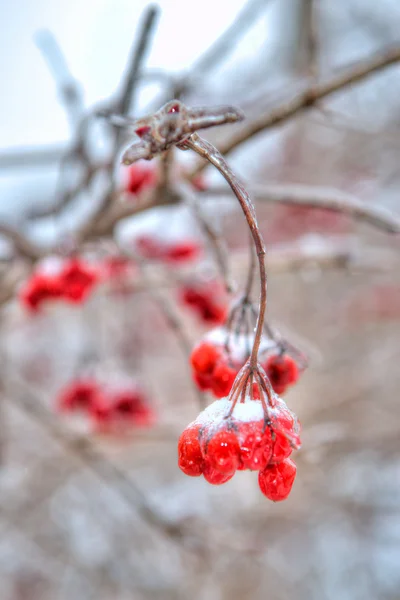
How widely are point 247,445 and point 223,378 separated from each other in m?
0.16

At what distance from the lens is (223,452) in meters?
0.65

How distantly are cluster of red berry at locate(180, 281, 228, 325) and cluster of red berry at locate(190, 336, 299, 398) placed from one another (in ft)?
3.24

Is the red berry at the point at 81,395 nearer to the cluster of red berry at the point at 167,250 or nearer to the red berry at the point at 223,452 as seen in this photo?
the cluster of red berry at the point at 167,250

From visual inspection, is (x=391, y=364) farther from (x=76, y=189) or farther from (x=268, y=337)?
(x=268, y=337)

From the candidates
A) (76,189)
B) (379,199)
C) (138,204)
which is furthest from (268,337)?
(379,199)

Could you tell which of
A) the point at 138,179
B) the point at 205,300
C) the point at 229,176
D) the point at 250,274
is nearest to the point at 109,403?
the point at 205,300

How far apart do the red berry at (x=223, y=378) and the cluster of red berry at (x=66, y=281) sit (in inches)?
33.3

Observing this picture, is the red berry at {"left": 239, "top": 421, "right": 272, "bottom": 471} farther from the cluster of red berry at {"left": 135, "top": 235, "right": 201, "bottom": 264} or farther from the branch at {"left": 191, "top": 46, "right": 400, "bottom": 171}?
the cluster of red berry at {"left": 135, "top": 235, "right": 201, "bottom": 264}

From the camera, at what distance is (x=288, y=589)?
3.94 metres

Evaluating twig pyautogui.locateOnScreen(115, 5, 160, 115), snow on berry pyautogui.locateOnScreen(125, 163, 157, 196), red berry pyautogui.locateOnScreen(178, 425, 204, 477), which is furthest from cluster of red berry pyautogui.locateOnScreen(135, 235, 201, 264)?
red berry pyautogui.locateOnScreen(178, 425, 204, 477)

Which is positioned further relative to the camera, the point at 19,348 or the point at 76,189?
the point at 19,348

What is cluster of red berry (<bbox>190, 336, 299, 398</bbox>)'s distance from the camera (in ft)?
2.65

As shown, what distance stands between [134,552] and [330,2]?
5.88 meters

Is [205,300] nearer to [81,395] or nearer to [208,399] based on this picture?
[81,395]
